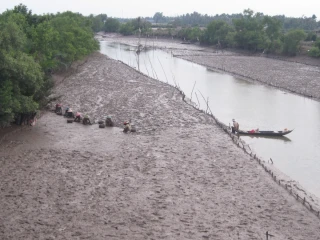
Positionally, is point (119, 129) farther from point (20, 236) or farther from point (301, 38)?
point (301, 38)

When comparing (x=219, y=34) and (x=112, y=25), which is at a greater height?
(x=112, y=25)

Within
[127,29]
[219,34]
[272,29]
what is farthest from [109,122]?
[127,29]

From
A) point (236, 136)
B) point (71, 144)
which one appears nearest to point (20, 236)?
point (71, 144)

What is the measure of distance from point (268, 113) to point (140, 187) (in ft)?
69.4

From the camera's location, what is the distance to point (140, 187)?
18234 millimetres

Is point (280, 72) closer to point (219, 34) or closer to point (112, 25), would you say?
point (219, 34)

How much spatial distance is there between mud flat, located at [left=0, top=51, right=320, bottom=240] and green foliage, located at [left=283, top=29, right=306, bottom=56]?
62237 mm

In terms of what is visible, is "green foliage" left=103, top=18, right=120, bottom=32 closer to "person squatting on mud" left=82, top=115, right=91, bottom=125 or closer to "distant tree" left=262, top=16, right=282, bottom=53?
"distant tree" left=262, top=16, right=282, bottom=53

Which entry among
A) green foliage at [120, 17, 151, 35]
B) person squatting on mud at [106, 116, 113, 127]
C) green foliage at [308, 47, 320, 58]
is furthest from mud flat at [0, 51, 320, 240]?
green foliage at [120, 17, 151, 35]

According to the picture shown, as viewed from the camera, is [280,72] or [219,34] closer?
[280,72]

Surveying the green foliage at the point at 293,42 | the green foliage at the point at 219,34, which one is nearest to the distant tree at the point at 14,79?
the green foliage at the point at 293,42

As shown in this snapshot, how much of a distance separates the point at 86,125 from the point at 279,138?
1373cm

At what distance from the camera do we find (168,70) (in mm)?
63219

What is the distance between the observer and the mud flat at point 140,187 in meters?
14.8
